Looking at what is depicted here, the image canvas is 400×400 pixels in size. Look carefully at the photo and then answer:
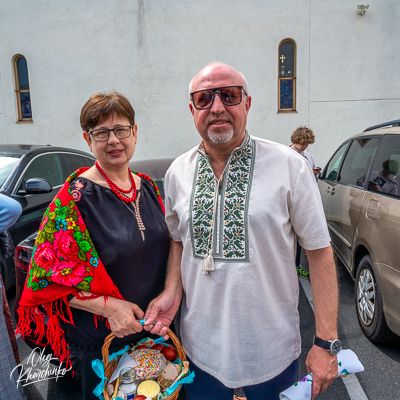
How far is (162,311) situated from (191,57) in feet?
29.0

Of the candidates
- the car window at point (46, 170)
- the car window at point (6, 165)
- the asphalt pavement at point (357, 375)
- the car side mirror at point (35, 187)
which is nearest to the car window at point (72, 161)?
the car window at point (46, 170)

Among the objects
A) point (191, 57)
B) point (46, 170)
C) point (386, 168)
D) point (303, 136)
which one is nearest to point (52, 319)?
point (386, 168)

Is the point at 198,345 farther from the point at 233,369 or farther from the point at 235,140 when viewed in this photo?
the point at 235,140

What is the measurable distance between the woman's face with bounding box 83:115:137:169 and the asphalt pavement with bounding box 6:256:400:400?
1741mm

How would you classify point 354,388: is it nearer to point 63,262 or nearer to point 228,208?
point 228,208

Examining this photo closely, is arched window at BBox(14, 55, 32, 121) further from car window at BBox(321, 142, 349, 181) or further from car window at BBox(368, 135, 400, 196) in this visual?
car window at BBox(368, 135, 400, 196)

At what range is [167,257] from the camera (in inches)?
67.4

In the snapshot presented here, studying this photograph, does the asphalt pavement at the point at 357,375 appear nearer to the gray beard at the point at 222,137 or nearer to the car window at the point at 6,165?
the car window at the point at 6,165

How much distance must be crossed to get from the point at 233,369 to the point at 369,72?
9.52 m

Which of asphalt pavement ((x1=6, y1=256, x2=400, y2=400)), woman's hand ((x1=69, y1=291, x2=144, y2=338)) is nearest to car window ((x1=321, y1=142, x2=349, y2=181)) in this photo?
asphalt pavement ((x1=6, y1=256, x2=400, y2=400))

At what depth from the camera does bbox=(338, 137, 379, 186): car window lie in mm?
3376

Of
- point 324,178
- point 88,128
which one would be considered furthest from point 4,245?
point 324,178

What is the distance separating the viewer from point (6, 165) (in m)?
3.71

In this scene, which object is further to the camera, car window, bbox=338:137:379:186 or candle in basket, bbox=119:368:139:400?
car window, bbox=338:137:379:186
